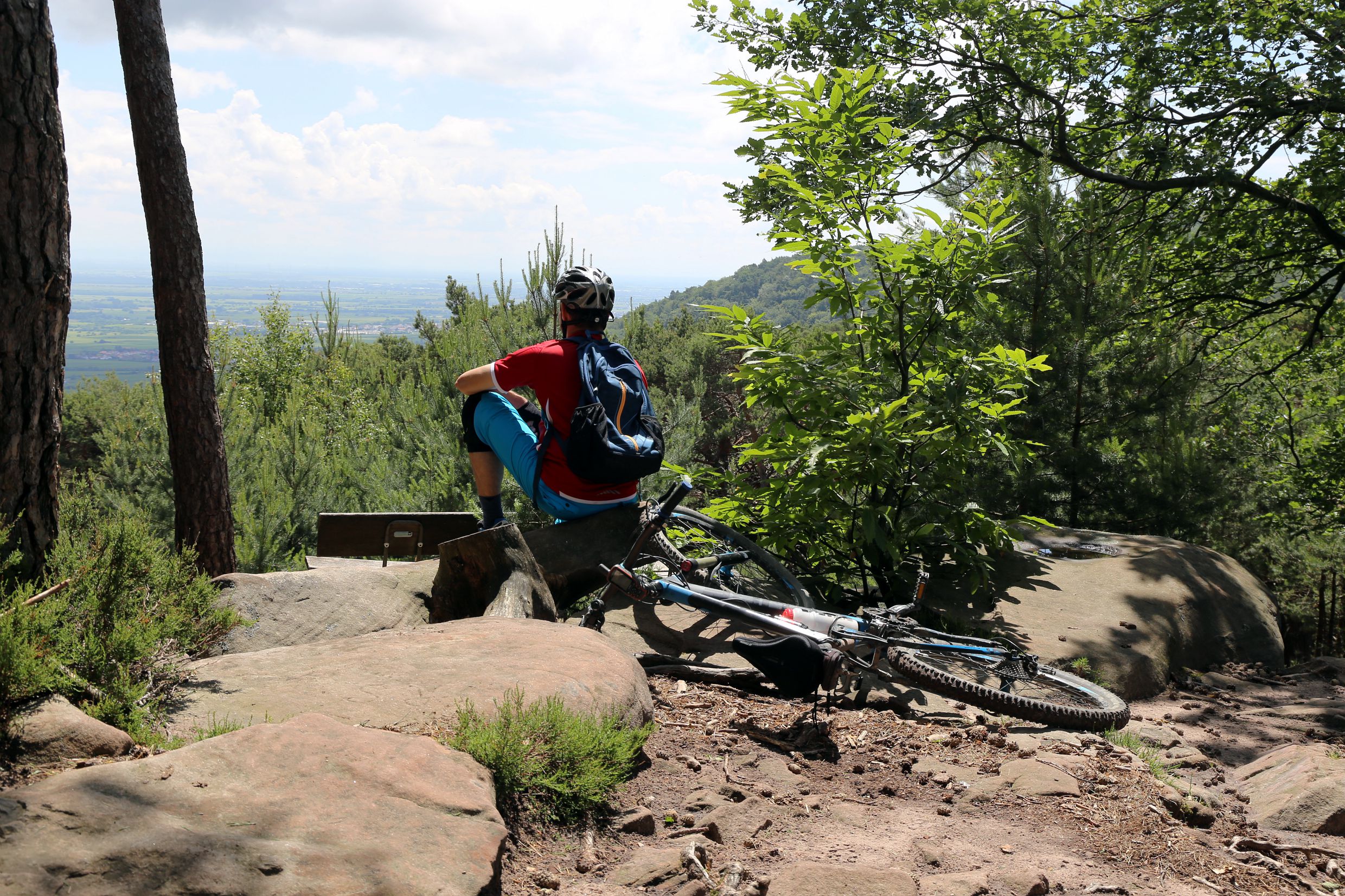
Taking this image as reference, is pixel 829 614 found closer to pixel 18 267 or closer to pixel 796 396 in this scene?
pixel 796 396

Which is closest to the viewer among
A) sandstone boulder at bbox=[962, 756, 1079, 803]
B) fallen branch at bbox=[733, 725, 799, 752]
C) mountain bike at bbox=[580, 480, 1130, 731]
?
sandstone boulder at bbox=[962, 756, 1079, 803]

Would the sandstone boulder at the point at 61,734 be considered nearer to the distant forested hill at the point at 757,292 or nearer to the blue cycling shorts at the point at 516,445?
the blue cycling shorts at the point at 516,445

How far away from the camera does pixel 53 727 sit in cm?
238

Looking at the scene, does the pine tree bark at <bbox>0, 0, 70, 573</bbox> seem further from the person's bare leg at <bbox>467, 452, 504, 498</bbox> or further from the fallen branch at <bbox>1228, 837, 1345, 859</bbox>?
the fallen branch at <bbox>1228, 837, 1345, 859</bbox>

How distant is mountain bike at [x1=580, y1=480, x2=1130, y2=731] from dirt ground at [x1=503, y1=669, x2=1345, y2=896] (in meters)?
0.13

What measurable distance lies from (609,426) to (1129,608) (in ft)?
12.8

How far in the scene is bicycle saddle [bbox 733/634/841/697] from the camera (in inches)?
144

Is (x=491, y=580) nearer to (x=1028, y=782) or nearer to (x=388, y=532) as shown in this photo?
(x=388, y=532)

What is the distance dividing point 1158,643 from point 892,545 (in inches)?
86.1

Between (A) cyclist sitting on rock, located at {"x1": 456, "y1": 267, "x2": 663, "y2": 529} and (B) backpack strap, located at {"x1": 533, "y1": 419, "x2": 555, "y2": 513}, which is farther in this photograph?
(B) backpack strap, located at {"x1": 533, "y1": 419, "x2": 555, "y2": 513}

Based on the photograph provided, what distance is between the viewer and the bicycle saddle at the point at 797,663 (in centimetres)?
366

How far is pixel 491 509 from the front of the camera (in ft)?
17.2

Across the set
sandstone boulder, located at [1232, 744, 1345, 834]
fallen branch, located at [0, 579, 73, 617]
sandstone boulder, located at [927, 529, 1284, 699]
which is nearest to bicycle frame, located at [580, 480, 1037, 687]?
sandstone boulder, located at [1232, 744, 1345, 834]

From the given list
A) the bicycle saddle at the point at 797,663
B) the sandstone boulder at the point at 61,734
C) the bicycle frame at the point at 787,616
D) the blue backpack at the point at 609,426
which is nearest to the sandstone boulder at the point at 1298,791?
the bicycle frame at the point at 787,616
